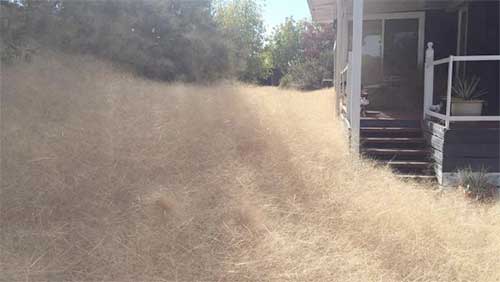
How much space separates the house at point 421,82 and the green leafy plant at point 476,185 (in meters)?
0.10

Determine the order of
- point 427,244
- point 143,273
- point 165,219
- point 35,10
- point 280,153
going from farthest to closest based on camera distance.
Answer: point 35,10 → point 280,153 → point 165,219 → point 427,244 → point 143,273

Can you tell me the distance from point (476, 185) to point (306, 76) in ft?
46.0

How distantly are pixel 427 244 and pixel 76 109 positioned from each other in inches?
211

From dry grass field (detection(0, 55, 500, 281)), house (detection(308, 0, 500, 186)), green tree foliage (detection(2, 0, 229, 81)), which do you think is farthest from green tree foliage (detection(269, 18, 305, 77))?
dry grass field (detection(0, 55, 500, 281))

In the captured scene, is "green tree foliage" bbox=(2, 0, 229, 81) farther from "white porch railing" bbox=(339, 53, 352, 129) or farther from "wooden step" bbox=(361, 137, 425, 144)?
"wooden step" bbox=(361, 137, 425, 144)

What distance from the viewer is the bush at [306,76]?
17.7 m

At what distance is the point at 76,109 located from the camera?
20.5 feet

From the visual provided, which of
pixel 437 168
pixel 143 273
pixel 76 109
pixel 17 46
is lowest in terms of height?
pixel 143 273

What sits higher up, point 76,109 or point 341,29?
point 341,29

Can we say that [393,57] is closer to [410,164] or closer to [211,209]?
[410,164]

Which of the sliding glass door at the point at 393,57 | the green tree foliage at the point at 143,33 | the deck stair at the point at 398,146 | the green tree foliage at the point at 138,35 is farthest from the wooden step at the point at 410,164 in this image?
the green tree foliage at the point at 143,33

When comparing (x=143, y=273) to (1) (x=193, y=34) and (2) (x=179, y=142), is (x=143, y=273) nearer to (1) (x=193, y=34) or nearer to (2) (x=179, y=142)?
(2) (x=179, y=142)

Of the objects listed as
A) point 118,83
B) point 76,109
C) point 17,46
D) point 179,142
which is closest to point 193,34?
point 118,83

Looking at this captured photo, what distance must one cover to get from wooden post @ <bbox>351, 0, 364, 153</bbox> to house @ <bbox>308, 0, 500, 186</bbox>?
0.5 inches
